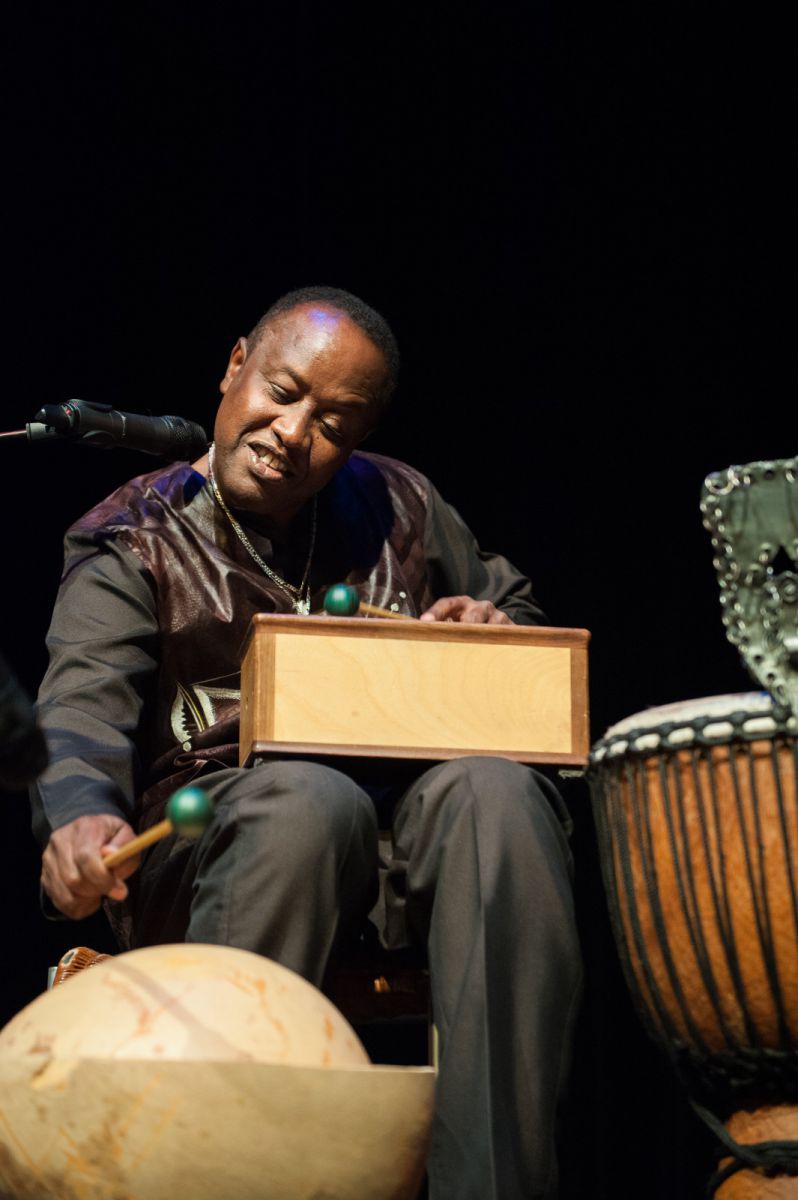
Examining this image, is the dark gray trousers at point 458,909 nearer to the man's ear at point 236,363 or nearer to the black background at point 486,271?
the man's ear at point 236,363

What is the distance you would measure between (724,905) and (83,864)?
0.82 metres

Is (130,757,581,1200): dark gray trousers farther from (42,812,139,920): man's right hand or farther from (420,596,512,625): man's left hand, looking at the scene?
(420,596,512,625): man's left hand

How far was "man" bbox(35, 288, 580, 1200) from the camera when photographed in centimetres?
207

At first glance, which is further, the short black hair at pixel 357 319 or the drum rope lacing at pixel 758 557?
the short black hair at pixel 357 319

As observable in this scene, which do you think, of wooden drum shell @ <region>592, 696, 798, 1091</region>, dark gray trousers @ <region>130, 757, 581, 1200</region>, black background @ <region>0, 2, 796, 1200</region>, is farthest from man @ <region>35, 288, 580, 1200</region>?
black background @ <region>0, 2, 796, 1200</region>

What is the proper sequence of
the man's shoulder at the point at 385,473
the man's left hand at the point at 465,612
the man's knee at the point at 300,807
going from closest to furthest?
1. the man's knee at the point at 300,807
2. the man's left hand at the point at 465,612
3. the man's shoulder at the point at 385,473

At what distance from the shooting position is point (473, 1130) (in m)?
1.97

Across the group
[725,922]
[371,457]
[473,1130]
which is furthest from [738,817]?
[371,457]

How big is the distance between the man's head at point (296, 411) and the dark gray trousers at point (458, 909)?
631mm

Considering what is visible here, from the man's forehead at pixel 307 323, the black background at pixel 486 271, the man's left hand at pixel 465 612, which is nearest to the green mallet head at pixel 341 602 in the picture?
the man's left hand at pixel 465 612

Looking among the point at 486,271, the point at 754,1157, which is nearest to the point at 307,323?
the point at 486,271

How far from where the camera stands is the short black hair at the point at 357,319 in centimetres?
277

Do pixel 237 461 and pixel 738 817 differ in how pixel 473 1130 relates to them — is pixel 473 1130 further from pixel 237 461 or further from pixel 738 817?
pixel 237 461

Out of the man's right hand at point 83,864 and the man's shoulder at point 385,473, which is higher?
the man's shoulder at point 385,473
